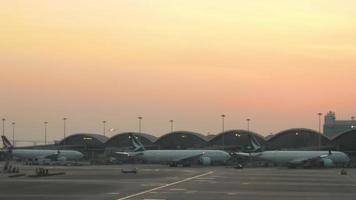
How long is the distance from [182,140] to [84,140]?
34.4 m

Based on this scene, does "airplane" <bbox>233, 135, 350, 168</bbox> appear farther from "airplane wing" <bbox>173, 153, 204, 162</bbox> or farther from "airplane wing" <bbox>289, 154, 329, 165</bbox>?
"airplane wing" <bbox>173, 153, 204, 162</bbox>

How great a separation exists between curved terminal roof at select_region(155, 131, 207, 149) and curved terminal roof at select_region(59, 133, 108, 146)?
2228 cm

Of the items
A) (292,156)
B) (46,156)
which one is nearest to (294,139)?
(292,156)

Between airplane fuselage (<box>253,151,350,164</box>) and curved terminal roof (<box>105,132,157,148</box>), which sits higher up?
curved terminal roof (<box>105,132,157,148</box>)

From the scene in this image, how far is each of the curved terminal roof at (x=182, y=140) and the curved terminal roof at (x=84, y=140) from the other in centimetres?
2228

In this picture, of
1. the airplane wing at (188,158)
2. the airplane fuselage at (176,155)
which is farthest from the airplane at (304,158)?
the airplane wing at (188,158)

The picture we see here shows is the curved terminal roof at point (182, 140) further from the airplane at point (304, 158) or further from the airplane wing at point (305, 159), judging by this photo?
the airplane wing at point (305, 159)

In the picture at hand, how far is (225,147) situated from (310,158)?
45.7m

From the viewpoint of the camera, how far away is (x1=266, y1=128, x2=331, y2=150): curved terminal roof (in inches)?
6407

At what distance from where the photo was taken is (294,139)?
543 ft

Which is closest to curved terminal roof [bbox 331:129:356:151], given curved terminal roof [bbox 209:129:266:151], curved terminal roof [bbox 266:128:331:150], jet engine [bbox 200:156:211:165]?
curved terminal roof [bbox 266:128:331:150]

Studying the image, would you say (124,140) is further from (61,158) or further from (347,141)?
(347,141)

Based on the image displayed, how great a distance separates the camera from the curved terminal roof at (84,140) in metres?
192

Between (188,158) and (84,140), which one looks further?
(84,140)
